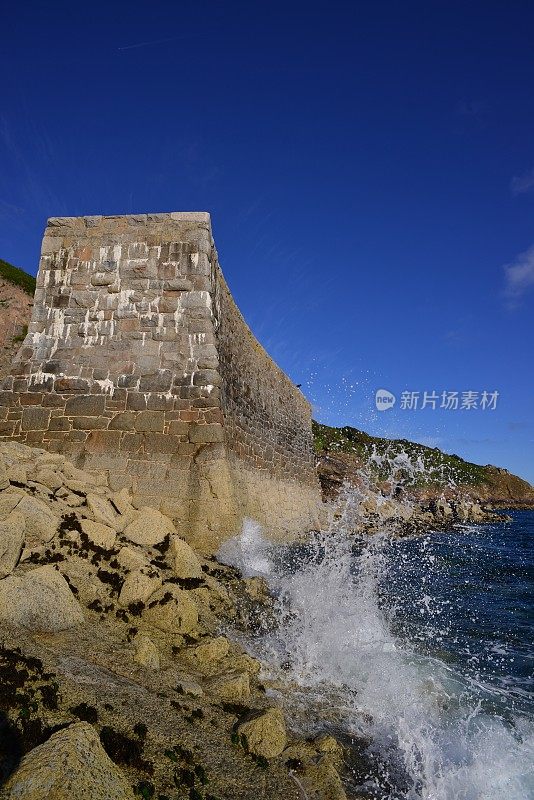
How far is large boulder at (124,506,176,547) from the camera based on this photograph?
23.5 feet

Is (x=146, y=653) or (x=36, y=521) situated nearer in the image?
(x=146, y=653)

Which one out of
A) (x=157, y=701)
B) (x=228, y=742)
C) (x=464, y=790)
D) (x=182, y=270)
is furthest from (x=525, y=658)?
(x=182, y=270)

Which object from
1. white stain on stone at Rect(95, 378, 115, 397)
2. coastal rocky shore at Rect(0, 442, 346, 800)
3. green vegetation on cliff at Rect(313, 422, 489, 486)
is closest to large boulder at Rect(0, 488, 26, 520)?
coastal rocky shore at Rect(0, 442, 346, 800)

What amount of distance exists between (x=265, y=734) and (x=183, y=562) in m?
3.43

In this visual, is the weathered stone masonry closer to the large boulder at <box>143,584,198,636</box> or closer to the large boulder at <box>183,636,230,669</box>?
the large boulder at <box>143,584,198,636</box>

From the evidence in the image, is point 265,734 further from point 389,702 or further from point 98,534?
point 98,534

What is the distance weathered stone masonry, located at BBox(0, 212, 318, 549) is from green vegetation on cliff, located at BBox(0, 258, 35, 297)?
18.0 meters

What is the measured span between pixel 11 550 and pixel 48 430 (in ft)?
18.3

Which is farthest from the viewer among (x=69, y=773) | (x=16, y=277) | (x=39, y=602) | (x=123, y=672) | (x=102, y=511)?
(x=16, y=277)

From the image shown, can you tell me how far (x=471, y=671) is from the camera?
6141 mm

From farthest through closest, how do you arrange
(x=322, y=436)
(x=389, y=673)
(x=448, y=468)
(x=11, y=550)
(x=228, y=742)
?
(x=448, y=468) < (x=322, y=436) < (x=389, y=673) < (x=11, y=550) < (x=228, y=742)

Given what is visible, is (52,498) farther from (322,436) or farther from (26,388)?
(322,436)

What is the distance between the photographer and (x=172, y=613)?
530cm

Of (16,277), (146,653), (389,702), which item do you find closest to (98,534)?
(146,653)
